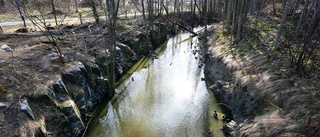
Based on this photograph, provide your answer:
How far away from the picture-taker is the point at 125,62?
51.7 feet

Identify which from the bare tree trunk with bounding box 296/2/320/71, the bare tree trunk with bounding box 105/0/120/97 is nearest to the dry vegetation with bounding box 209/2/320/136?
the bare tree trunk with bounding box 296/2/320/71

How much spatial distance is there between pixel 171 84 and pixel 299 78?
7.66 m

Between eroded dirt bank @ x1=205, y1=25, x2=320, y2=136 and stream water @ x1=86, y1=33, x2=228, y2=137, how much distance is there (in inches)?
44.0

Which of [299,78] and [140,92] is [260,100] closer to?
[299,78]

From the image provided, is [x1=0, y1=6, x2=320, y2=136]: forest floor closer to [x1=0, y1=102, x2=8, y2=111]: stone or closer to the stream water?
[x1=0, y1=102, x2=8, y2=111]: stone

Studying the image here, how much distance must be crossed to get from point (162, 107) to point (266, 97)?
5.30m

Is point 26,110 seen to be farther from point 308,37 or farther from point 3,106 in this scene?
point 308,37

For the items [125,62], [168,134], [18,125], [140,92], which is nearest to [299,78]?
[168,134]

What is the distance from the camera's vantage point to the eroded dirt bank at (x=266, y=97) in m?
6.27

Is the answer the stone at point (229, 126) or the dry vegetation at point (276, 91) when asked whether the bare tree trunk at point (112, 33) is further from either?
the dry vegetation at point (276, 91)

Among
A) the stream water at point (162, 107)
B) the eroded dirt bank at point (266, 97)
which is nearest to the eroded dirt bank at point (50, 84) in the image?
the stream water at point (162, 107)

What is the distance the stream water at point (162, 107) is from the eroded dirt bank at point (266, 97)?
1.12 m

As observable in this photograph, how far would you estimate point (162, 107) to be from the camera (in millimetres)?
11094

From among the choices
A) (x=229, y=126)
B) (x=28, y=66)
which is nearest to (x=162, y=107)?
(x=229, y=126)
